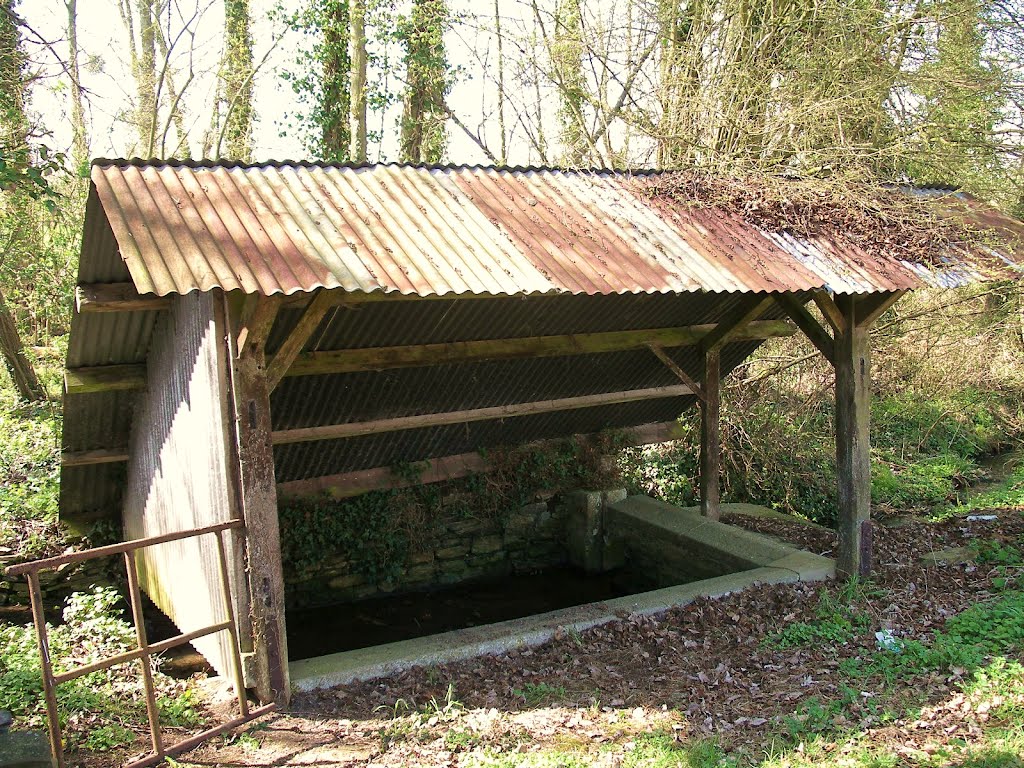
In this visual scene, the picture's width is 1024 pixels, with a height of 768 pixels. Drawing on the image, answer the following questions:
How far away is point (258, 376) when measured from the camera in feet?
16.4

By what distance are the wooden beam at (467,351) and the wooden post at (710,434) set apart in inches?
16.8

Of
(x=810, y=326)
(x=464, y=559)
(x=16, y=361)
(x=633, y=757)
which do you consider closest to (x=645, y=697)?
(x=633, y=757)

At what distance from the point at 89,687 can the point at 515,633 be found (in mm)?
2960

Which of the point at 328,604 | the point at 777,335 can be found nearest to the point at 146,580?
the point at 328,604

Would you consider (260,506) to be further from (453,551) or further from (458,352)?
(453,551)

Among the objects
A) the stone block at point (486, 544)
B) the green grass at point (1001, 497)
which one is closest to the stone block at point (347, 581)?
the stone block at point (486, 544)

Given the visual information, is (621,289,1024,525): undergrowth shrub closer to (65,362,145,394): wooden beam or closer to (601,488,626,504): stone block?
(601,488,626,504): stone block

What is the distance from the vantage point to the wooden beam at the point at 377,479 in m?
8.26

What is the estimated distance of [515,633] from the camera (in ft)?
20.7

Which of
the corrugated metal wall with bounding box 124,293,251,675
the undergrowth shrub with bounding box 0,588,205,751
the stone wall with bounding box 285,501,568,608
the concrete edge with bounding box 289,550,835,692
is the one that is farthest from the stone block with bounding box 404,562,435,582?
the undergrowth shrub with bounding box 0,588,205,751

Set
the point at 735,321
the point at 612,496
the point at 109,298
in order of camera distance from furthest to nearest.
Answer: the point at 612,496, the point at 735,321, the point at 109,298

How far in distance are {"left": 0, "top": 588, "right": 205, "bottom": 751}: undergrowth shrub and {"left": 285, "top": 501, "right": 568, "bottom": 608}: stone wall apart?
2.62m

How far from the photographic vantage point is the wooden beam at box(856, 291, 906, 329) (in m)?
6.92

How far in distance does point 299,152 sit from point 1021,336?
13464 millimetres
